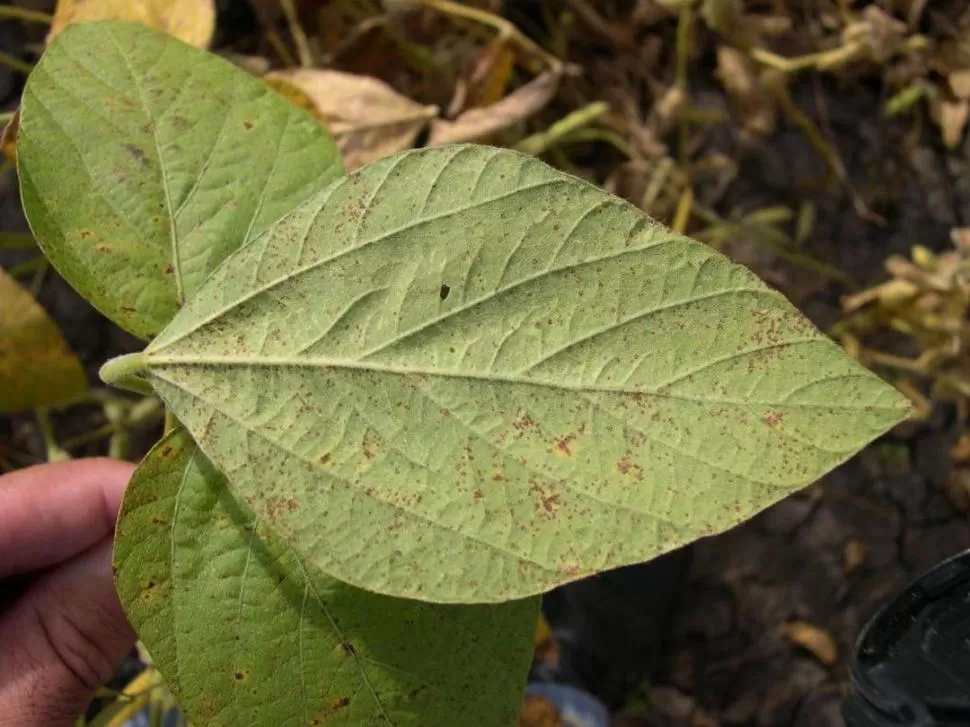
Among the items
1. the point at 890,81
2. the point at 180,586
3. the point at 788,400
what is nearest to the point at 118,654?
the point at 180,586

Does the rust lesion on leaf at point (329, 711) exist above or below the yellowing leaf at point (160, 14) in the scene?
below

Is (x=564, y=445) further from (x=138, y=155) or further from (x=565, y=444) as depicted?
(x=138, y=155)

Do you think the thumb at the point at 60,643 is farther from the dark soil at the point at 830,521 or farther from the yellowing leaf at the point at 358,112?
the dark soil at the point at 830,521

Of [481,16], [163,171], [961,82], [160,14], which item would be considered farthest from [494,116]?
[961,82]

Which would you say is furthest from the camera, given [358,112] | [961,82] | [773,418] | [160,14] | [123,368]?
[961,82]

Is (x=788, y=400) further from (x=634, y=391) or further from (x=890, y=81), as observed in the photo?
(x=890, y=81)

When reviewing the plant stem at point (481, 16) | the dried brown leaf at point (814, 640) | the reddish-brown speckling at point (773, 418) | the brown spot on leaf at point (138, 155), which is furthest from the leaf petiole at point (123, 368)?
the dried brown leaf at point (814, 640)
